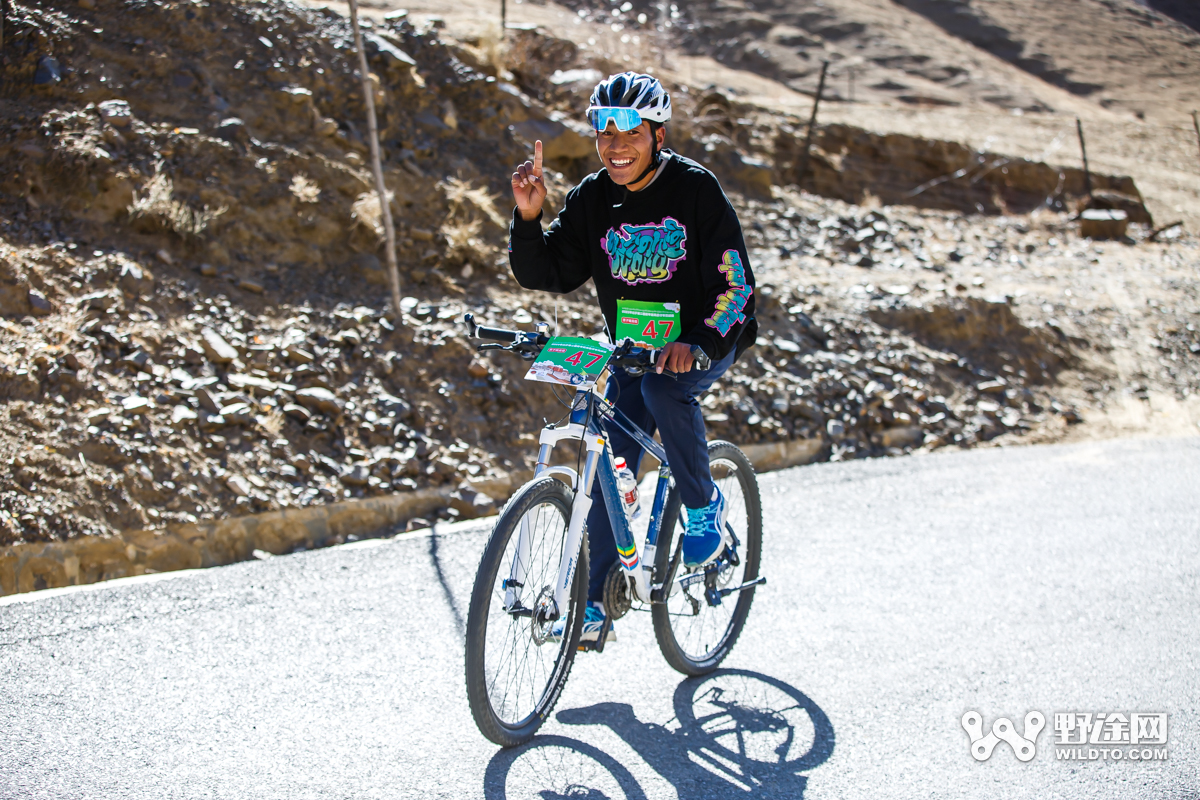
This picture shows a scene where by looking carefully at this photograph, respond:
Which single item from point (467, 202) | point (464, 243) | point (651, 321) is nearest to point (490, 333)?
point (651, 321)

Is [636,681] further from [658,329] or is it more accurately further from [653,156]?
[653,156]

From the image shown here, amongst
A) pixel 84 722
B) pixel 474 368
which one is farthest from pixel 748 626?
pixel 474 368

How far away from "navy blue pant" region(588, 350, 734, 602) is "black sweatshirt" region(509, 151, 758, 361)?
221 mm

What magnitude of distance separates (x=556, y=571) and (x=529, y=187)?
4.57 ft

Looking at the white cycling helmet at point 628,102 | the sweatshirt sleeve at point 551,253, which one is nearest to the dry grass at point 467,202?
the sweatshirt sleeve at point 551,253

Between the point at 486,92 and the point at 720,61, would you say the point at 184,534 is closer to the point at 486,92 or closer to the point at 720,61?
the point at 486,92

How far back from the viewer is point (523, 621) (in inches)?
144

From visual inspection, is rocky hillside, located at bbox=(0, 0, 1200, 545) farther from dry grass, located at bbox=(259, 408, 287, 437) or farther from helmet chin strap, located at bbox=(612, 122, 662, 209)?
helmet chin strap, located at bbox=(612, 122, 662, 209)

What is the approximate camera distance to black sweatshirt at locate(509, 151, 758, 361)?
3.64 m

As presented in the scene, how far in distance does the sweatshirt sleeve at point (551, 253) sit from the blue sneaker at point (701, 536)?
105cm

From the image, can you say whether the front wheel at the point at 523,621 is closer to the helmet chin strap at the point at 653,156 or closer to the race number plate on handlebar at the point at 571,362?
the race number plate on handlebar at the point at 571,362

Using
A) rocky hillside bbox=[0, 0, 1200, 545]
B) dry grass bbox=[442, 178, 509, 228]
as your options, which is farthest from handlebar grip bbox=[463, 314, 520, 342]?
dry grass bbox=[442, 178, 509, 228]

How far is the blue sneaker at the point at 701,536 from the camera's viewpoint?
4.05 m

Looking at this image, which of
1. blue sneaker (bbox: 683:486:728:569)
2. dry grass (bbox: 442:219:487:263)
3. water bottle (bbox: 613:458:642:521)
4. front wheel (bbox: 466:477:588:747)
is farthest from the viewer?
dry grass (bbox: 442:219:487:263)
